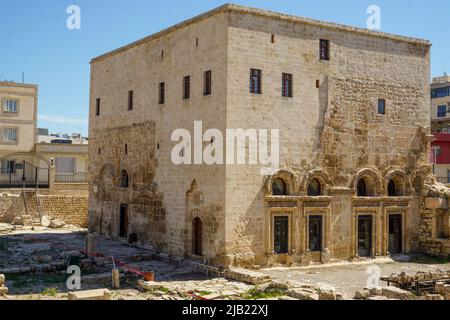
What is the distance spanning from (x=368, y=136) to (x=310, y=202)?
3.96 meters

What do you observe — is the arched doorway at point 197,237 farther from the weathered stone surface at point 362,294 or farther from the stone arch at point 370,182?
the weathered stone surface at point 362,294

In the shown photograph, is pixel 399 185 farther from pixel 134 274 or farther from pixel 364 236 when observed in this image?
pixel 134 274

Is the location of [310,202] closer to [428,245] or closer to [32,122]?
[428,245]

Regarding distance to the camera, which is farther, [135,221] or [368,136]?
[135,221]

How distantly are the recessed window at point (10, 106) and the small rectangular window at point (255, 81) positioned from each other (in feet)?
94.8

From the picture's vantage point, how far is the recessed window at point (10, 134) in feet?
140

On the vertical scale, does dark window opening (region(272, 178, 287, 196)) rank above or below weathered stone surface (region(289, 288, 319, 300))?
above

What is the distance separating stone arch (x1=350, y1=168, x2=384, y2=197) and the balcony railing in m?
24.0

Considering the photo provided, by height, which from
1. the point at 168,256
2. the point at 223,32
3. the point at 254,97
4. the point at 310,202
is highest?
the point at 223,32

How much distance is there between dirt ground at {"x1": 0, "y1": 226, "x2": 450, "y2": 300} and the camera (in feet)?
52.9

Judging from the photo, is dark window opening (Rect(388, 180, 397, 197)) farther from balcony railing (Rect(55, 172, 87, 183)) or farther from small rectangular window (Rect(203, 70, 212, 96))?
balcony railing (Rect(55, 172, 87, 183))

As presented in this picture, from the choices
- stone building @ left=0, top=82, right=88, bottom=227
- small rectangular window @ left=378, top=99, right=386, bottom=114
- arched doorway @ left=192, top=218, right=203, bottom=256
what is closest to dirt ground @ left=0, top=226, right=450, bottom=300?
arched doorway @ left=192, top=218, right=203, bottom=256
